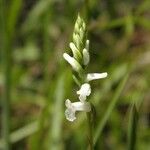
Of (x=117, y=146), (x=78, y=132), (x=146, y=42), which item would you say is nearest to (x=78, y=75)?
(x=78, y=132)

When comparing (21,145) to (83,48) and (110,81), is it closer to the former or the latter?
(110,81)

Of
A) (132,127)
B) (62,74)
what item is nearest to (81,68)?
(132,127)

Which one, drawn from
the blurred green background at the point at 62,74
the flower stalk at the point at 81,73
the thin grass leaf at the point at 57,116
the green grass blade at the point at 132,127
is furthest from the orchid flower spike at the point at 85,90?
the thin grass leaf at the point at 57,116

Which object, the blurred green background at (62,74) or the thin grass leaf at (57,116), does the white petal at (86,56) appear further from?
the thin grass leaf at (57,116)

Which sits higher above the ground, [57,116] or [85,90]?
[85,90]

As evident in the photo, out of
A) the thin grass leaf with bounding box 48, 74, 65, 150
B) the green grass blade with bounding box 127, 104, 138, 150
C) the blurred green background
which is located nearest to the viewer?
the green grass blade with bounding box 127, 104, 138, 150

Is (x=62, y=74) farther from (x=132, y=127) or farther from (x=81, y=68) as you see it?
(x=81, y=68)

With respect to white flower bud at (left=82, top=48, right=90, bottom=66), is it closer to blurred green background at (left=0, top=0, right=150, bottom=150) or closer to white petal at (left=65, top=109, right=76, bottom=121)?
white petal at (left=65, top=109, right=76, bottom=121)

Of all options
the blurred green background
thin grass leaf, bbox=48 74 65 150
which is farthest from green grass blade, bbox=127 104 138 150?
thin grass leaf, bbox=48 74 65 150
